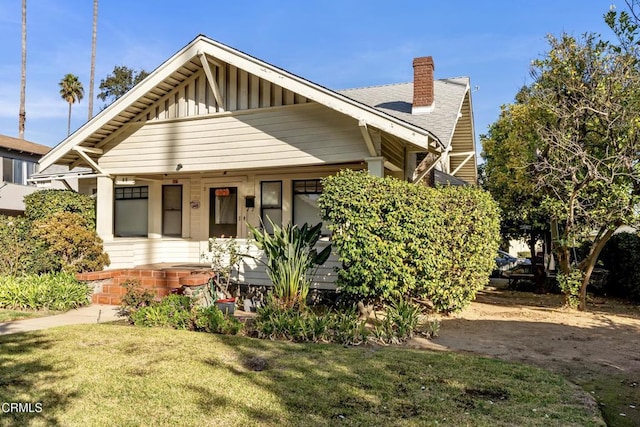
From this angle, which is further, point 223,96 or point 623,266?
point 623,266

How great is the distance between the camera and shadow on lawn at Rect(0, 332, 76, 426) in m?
3.96

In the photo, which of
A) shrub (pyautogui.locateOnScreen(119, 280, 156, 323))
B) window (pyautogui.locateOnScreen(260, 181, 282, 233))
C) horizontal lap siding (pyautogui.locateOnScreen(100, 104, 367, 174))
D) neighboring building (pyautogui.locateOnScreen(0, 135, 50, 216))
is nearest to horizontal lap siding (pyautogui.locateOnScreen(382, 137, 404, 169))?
horizontal lap siding (pyautogui.locateOnScreen(100, 104, 367, 174))

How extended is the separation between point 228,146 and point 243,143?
443mm

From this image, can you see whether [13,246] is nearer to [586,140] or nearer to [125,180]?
[125,180]

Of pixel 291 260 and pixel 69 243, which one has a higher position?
pixel 69 243

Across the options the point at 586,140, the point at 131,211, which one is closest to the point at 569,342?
the point at 586,140

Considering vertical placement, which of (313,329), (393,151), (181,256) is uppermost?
(393,151)

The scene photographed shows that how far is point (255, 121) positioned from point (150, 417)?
810 centimetres

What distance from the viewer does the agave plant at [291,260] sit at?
862 cm

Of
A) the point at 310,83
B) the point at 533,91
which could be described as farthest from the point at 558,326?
the point at 310,83

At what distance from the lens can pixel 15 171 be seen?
2683 cm

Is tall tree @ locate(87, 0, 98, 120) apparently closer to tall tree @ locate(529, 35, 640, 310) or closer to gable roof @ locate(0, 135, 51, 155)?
gable roof @ locate(0, 135, 51, 155)

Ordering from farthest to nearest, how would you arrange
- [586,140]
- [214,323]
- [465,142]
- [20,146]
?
[20,146] < [465,142] < [586,140] < [214,323]

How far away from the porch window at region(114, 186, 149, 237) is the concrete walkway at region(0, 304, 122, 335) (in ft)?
13.5
